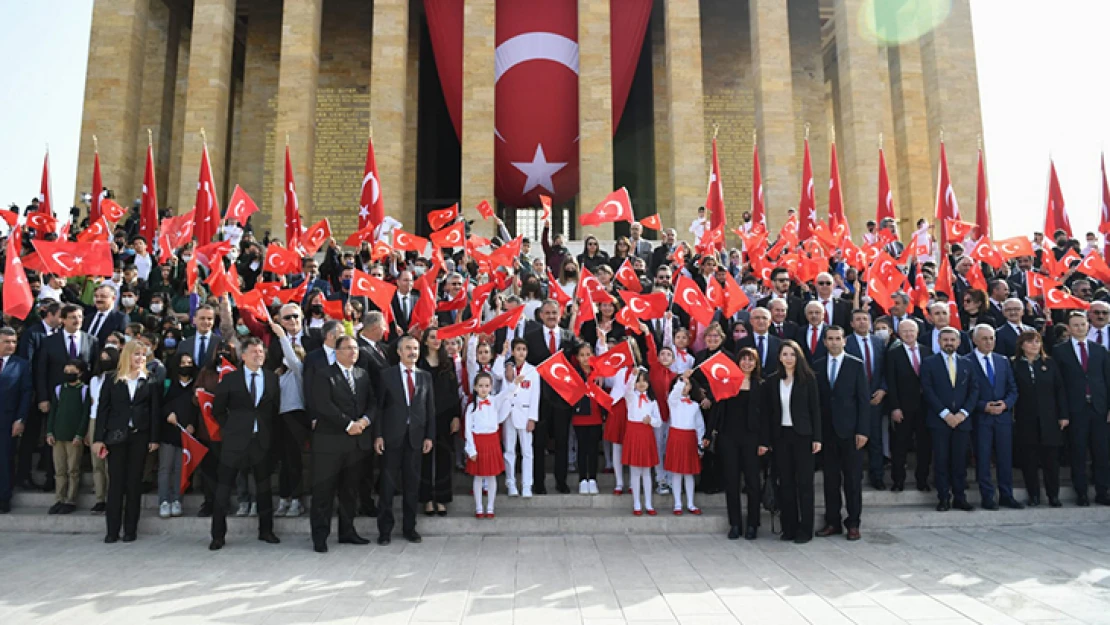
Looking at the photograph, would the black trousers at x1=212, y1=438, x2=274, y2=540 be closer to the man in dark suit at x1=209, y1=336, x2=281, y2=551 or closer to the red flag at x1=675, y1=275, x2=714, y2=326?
the man in dark suit at x1=209, y1=336, x2=281, y2=551

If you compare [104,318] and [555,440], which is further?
[104,318]

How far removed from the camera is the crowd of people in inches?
269

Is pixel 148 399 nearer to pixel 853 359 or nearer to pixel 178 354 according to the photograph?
pixel 178 354

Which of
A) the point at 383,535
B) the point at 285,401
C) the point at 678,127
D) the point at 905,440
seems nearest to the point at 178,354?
the point at 285,401

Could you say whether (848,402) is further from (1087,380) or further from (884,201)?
(884,201)

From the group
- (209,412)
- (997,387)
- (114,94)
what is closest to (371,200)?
(209,412)

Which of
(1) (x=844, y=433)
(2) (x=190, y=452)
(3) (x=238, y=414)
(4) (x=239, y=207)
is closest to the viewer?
(3) (x=238, y=414)

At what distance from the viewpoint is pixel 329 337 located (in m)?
6.87

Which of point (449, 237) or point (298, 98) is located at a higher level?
point (298, 98)

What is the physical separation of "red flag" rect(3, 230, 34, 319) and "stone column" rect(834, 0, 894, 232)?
20.2 meters

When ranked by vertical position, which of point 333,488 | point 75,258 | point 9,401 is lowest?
point 333,488

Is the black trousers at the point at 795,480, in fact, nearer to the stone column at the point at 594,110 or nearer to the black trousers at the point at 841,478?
the black trousers at the point at 841,478

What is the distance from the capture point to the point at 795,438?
686 centimetres

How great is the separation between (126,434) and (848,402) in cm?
707
